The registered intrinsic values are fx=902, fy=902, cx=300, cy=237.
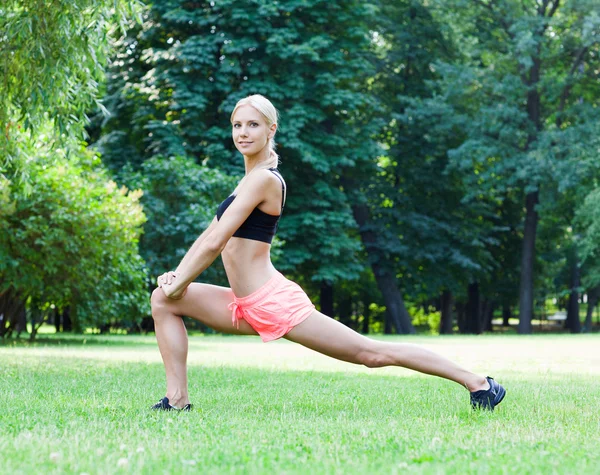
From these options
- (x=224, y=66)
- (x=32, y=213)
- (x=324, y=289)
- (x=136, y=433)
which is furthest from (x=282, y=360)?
(x=324, y=289)

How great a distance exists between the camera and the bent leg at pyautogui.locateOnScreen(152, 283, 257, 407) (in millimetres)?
6414

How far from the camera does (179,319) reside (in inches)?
259

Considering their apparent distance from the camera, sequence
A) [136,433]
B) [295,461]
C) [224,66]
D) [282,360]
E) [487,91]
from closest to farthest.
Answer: [295,461], [136,433], [282,360], [224,66], [487,91]

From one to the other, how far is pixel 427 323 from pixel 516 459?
5631 cm

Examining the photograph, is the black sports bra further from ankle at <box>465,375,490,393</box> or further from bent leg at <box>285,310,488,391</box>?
ankle at <box>465,375,490,393</box>

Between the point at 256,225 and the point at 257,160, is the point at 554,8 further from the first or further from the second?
the point at 256,225

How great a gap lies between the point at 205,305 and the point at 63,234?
Result: 511 inches

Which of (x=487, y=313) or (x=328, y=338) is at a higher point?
(x=487, y=313)

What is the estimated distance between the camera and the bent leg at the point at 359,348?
6.14 m

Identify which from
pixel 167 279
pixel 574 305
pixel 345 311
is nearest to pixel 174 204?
pixel 167 279

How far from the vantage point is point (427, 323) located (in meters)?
60.1

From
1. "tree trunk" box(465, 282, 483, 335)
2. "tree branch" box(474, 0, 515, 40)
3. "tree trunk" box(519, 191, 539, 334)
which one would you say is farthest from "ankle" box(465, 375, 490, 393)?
"tree trunk" box(465, 282, 483, 335)

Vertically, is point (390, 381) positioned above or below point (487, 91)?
below

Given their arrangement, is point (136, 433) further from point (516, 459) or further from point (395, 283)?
point (395, 283)
